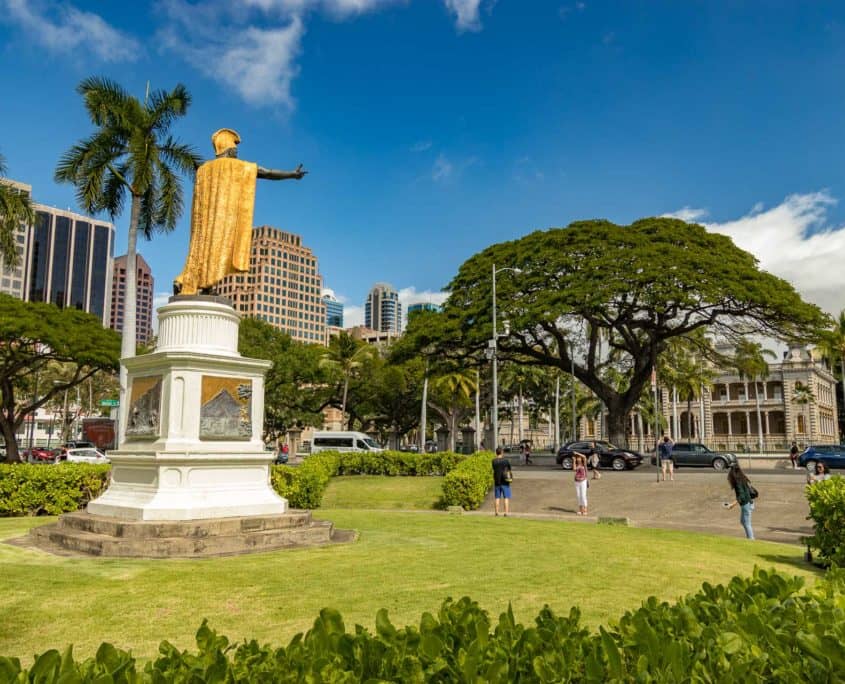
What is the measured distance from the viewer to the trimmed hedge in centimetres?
1689

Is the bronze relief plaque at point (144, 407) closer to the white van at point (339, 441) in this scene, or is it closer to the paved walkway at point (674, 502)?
the paved walkway at point (674, 502)

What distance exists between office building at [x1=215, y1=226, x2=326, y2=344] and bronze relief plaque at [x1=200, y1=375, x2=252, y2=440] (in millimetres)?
115536

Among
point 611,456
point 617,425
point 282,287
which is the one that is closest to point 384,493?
point 611,456

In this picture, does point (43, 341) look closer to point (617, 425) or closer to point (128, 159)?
point (128, 159)

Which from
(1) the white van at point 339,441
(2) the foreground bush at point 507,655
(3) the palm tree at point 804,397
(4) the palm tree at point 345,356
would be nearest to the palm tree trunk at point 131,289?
(2) the foreground bush at point 507,655

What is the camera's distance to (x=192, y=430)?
10773mm

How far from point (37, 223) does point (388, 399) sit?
125ft

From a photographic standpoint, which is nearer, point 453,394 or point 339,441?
point 339,441

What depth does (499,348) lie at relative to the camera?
3541 cm

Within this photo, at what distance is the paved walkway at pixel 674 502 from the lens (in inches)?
609

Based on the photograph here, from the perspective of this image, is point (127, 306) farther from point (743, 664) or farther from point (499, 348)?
point (743, 664)

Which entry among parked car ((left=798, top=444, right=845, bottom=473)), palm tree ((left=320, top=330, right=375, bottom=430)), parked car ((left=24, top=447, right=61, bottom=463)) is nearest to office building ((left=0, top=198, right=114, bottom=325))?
parked car ((left=24, top=447, right=61, bottom=463))

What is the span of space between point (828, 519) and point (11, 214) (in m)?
20.6

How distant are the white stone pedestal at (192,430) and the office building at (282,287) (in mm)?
115225
